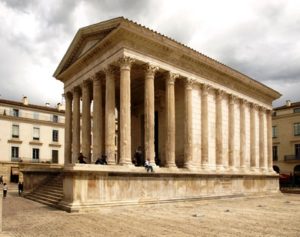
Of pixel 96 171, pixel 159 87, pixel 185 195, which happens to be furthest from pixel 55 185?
pixel 159 87

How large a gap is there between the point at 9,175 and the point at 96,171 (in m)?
35.1

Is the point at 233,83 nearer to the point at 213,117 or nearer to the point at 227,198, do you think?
the point at 213,117

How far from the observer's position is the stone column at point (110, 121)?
68.0 feet

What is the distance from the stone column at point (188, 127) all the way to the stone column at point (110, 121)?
5316 millimetres

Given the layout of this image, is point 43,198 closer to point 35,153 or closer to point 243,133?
point 243,133

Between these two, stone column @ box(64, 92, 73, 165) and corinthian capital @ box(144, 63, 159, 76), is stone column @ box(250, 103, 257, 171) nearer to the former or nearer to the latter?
→ corinthian capital @ box(144, 63, 159, 76)

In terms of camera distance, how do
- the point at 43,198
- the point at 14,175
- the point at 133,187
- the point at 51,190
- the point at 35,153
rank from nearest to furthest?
the point at 133,187, the point at 43,198, the point at 51,190, the point at 14,175, the point at 35,153

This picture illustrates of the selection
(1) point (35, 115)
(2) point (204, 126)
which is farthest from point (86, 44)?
(1) point (35, 115)

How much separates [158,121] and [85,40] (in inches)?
337

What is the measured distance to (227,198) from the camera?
944 inches

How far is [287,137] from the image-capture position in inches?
2069

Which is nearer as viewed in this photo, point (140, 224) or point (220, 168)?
point (140, 224)

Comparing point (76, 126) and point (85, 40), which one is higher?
point (85, 40)

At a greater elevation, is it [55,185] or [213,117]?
[213,117]
